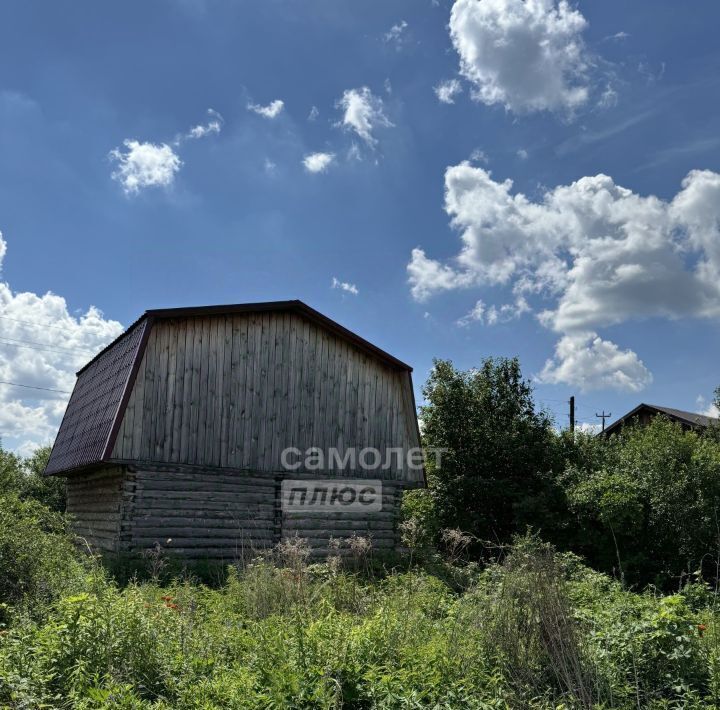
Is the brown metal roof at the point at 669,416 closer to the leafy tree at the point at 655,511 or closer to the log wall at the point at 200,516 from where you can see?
the leafy tree at the point at 655,511

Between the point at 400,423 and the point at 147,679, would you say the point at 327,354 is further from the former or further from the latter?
the point at 147,679

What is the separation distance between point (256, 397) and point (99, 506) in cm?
471

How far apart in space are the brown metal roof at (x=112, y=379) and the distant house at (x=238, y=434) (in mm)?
51

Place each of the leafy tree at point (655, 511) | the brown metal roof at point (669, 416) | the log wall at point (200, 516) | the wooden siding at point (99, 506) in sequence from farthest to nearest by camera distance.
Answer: the brown metal roof at point (669, 416) → the leafy tree at point (655, 511) → the wooden siding at point (99, 506) → the log wall at point (200, 516)

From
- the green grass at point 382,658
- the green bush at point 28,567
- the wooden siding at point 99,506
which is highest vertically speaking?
the wooden siding at point 99,506

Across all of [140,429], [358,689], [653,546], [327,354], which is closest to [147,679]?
[358,689]

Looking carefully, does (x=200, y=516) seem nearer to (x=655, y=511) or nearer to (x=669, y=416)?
(x=655, y=511)

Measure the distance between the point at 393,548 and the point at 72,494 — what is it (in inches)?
388

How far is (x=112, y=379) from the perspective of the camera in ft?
50.3

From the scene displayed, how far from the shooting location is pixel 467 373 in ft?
73.4

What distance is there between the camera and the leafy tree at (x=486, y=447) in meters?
20.4

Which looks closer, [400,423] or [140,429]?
[140,429]

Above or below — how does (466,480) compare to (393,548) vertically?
above

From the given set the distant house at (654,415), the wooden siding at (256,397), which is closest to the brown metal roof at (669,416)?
the distant house at (654,415)
